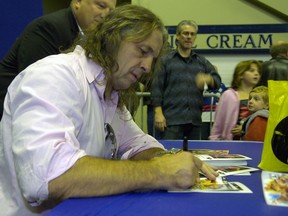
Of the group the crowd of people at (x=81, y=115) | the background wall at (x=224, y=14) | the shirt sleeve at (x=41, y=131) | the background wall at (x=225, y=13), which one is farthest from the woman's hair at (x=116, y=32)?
the background wall at (x=224, y=14)

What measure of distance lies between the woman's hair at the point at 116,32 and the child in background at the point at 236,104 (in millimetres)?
1793

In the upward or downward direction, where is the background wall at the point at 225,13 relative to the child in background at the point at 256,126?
upward

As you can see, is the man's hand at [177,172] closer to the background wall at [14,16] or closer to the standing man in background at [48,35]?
the standing man in background at [48,35]

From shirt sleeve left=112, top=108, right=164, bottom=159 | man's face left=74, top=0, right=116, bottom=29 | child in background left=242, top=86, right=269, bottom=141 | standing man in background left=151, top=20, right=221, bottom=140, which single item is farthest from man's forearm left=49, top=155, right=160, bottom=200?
standing man in background left=151, top=20, right=221, bottom=140

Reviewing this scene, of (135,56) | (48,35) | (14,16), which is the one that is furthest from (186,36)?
(135,56)

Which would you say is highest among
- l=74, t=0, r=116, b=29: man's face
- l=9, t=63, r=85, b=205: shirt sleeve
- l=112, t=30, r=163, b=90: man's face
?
l=74, t=0, r=116, b=29: man's face

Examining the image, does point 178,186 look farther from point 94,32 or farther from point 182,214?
point 94,32

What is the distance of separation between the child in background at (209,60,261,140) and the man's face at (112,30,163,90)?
68.3 inches

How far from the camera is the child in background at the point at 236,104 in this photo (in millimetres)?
2935

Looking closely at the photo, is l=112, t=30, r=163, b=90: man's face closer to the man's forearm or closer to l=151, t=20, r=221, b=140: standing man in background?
the man's forearm

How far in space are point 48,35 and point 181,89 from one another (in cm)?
176

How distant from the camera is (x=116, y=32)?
1.19 meters

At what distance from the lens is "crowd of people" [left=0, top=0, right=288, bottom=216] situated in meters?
0.92

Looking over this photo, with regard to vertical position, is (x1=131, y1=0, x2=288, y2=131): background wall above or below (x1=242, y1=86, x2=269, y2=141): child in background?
above
